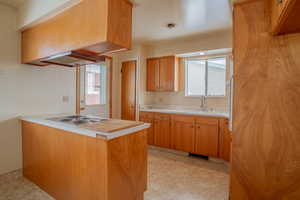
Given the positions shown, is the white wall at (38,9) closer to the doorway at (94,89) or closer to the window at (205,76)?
the doorway at (94,89)

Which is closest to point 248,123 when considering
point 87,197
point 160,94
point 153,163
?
point 87,197

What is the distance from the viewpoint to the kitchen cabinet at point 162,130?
3574 mm

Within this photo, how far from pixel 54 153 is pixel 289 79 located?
250 centimetres

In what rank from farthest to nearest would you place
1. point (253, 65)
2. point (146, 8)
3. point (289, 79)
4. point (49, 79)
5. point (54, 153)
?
1. point (49, 79)
2. point (146, 8)
3. point (54, 153)
4. point (253, 65)
5. point (289, 79)

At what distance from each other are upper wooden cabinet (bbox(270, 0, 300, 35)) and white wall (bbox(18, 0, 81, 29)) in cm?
183

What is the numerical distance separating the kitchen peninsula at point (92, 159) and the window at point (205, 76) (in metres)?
2.47

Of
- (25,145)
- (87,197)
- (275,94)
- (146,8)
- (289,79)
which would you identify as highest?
(146,8)

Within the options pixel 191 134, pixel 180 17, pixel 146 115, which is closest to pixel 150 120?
pixel 146 115

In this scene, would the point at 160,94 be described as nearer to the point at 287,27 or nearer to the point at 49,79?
the point at 49,79

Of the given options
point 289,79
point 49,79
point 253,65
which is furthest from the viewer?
point 49,79

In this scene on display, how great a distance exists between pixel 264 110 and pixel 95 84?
10.5 ft

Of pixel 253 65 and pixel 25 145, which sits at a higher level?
pixel 253 65

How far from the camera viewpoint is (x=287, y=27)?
127 cm

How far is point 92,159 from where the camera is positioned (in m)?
1.52
